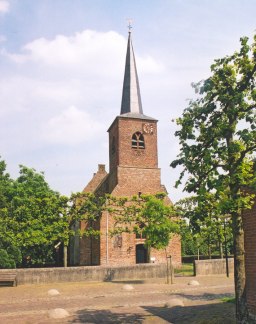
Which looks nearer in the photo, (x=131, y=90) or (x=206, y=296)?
(x=206, y=296)

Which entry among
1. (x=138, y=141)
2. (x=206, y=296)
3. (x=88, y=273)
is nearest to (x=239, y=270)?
(x=206, y=296)

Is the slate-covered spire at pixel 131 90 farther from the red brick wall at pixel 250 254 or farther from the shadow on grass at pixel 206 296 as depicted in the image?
the red brick wall at pixel 250 254

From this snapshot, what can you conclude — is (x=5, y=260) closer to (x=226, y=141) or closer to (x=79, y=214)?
(x=79, y=214)

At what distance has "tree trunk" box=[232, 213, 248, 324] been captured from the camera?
864cm

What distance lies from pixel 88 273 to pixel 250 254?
1552cm

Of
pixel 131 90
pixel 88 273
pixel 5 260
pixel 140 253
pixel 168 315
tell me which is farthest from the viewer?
pixel 131 90

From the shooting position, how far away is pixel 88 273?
77.2ft

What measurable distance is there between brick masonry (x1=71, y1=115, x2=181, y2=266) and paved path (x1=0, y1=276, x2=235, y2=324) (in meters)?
12.7

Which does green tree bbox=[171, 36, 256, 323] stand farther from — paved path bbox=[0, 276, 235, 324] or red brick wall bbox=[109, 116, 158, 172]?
red brick wall bbox=[109, 116, 158, 172]

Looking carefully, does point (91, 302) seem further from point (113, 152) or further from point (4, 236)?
point (113, 152)

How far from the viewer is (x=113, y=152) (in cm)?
3838

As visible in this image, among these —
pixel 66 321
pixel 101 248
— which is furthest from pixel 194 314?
pixel 101 248

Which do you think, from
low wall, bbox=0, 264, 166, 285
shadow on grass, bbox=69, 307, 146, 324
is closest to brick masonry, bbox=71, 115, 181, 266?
low wall, bbox=0, 264, 166, 285

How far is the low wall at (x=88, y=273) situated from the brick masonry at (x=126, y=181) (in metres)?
8.38
